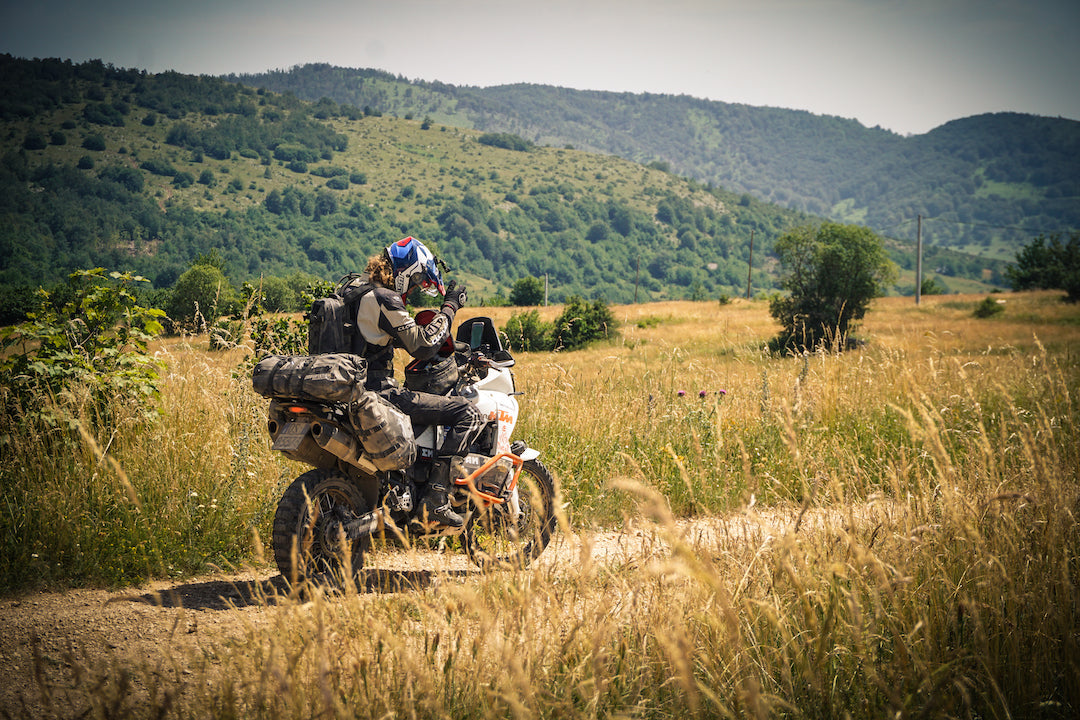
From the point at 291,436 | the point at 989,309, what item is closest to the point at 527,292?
the point at 989,309

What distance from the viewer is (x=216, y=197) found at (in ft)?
484

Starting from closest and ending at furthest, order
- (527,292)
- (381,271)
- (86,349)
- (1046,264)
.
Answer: (381,271) → (86,349) → (1046,264) → (527,292)

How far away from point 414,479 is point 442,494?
255mm

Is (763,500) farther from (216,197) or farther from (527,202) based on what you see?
(527,202)

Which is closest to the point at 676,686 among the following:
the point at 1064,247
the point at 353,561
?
the point at 353,561

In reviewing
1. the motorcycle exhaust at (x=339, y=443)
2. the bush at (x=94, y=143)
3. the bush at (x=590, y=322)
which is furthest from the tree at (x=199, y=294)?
the bush at (x=94, y=143)

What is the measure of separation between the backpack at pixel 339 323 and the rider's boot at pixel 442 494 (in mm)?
981

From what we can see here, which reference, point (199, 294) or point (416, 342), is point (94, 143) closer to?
point (199, 294)

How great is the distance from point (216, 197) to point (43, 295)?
157m

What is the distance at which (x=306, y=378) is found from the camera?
13.6 ft

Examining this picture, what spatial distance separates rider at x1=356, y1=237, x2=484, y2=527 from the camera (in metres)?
4.79

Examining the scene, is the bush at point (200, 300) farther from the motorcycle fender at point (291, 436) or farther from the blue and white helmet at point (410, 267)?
the motorcycle fender at point (291, 436)

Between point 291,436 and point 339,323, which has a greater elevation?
point 339,323

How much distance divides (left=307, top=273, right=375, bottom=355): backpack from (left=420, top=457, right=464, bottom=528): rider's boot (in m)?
0.98
